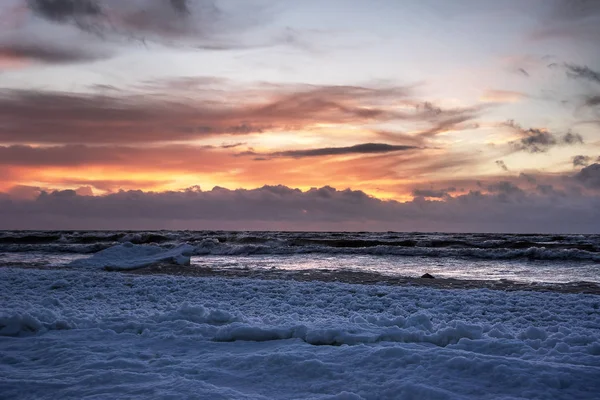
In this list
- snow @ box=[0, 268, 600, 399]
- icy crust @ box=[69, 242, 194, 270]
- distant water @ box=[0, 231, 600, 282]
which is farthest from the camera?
distant water @ box=[0, 231, 600, 282]

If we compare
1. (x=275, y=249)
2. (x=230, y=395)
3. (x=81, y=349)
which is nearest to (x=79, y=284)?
(x=81, y=349)

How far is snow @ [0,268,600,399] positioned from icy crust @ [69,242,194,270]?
378 inches

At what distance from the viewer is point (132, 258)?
1809 cm

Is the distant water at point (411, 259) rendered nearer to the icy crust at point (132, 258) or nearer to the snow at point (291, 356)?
the icy crust at point (132, 258)

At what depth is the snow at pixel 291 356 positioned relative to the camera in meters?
3.52

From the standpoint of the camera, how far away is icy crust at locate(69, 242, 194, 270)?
16.7m

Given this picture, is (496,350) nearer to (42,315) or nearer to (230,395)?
(230,395)

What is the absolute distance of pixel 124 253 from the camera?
18375 mm

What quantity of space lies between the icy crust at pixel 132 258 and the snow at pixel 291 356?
9.59 metres

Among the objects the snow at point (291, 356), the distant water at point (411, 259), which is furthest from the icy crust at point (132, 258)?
the snow at point (291, 356)

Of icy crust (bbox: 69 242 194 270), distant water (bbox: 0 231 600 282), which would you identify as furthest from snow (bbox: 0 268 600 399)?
distant water (bbox: 0 231 600 282)

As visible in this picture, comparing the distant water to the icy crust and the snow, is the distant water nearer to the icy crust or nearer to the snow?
the icy crust

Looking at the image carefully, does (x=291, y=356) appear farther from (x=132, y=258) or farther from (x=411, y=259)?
(x=411, y=259)

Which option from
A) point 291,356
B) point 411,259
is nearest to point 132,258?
point 411,259
